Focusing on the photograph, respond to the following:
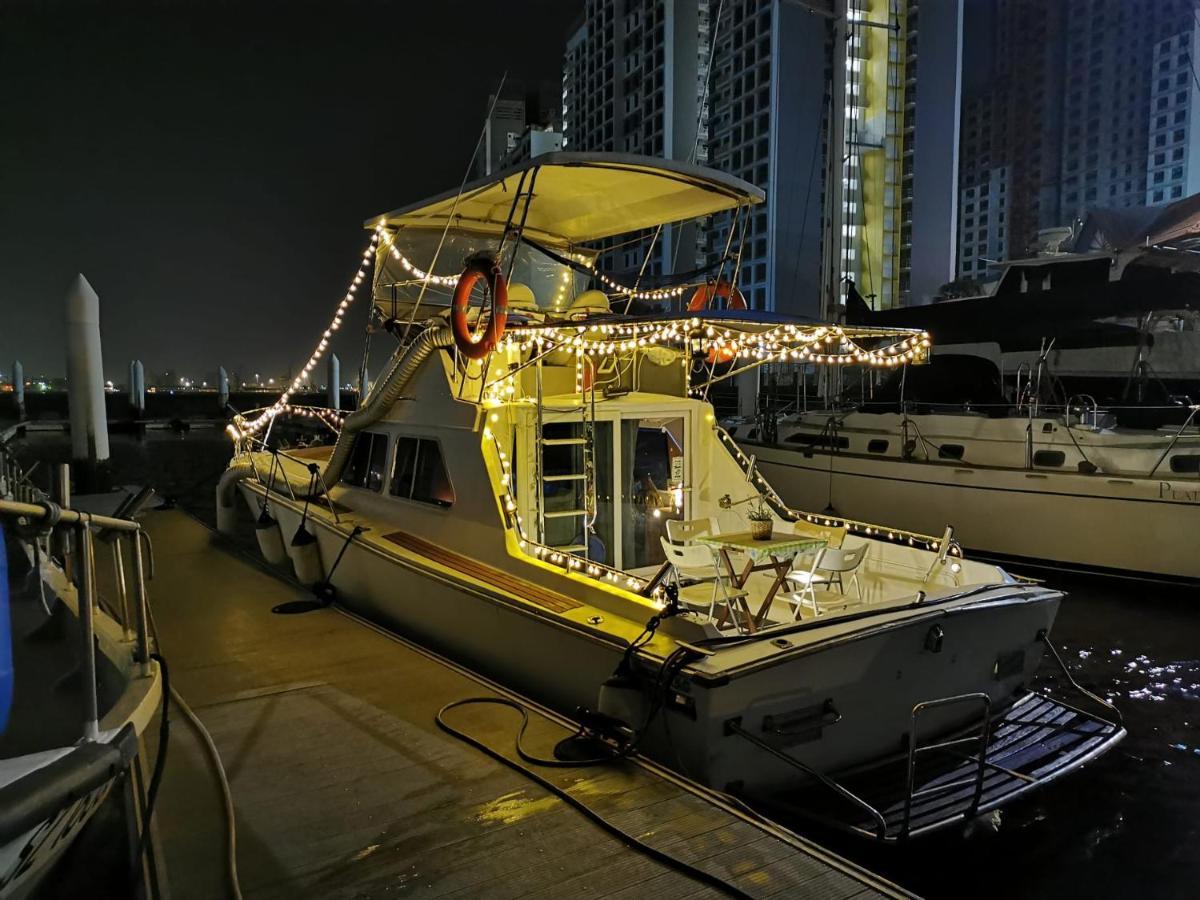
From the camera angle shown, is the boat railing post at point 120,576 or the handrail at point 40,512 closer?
the handrail at point 40,512

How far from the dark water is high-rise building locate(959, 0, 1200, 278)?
255ft

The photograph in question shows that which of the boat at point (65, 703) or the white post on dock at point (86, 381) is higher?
the white post on dock at point (86, 381)

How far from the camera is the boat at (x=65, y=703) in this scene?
2098mm

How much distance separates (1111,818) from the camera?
512 centimetres

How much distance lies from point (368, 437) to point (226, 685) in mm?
3309

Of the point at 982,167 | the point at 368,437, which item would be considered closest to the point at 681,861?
the point at 368,437

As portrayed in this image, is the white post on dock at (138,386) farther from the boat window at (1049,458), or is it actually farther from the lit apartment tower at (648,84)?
the boat window at (1049,458)

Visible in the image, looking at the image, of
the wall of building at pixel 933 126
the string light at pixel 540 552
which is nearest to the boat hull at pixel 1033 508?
the string light at pixel 540 552

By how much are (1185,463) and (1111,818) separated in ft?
27.0

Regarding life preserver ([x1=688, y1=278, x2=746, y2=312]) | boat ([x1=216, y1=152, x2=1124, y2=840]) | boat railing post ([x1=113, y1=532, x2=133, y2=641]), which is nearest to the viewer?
boat railing post ([x1=113, y1=532, x2=133, y2=641])

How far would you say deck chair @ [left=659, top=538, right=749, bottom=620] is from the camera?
18.5ft

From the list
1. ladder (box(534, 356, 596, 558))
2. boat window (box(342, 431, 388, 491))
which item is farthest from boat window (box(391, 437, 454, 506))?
ladder (box(534, 356, 596, 558))

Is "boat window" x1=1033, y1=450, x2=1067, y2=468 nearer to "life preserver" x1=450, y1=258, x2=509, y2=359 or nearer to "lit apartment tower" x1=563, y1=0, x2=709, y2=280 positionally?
"life preserver" x1=450, y1=258, x2=509, y2=359

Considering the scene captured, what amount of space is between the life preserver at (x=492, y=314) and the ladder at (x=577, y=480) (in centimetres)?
74
